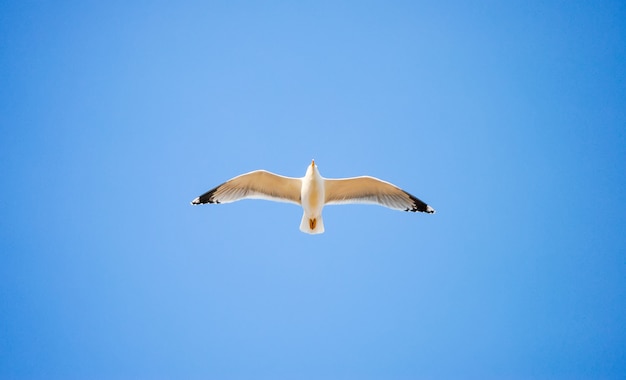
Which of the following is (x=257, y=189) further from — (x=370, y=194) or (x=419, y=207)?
(x=419, y=207)

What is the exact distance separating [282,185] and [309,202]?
1.78ft

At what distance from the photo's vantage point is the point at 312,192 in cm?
651

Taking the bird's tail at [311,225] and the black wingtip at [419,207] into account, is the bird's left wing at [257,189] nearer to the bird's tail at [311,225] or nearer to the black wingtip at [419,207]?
the bird's tail at [311,225]

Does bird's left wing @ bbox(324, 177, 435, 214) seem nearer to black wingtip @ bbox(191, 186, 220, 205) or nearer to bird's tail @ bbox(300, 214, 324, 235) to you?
bird's tail @ bbox(300, 214, 324, 235)

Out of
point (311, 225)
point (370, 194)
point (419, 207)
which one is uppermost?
point (370, 194)

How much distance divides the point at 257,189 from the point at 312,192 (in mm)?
914

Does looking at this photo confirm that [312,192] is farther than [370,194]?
No

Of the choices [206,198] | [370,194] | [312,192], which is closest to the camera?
[312,192]

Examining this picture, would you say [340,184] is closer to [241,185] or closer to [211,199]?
[241,185]

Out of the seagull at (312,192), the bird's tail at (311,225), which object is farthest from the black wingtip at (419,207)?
the bird's tail at (311,225)

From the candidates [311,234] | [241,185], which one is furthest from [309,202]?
[241,185]

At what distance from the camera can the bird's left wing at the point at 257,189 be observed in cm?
A: 669

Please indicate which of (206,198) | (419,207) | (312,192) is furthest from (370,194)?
(206,198)

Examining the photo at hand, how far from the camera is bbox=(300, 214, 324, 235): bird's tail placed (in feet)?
21.9
